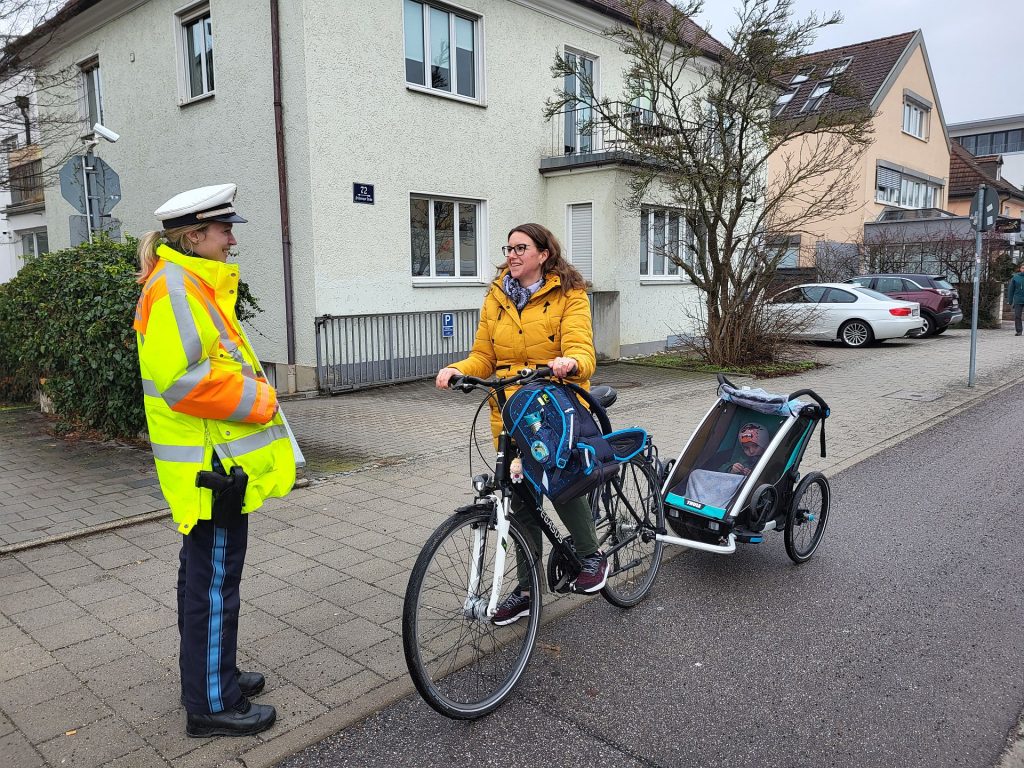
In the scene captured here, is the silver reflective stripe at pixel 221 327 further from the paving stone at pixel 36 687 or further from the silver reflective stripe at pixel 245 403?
the paving stone at pixel 36 687

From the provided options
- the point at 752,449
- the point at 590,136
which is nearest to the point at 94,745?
the point at 752,449

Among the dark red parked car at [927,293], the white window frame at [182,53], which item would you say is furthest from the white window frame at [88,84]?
the dark red parked car at [927,293]

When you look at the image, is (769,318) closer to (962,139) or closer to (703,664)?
(703,664)

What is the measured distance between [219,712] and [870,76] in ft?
112

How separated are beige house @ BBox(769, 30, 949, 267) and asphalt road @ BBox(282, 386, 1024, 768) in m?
23.4

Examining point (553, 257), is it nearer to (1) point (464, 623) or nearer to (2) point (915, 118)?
(1) point (464, 623)

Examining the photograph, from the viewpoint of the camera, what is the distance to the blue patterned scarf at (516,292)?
11.8ft

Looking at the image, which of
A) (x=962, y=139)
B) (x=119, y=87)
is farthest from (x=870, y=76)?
(x=962, y=139)

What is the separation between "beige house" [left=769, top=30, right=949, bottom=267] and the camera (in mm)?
29484

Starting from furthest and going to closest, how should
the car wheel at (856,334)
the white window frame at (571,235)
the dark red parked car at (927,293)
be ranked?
the dark red parked car at (927,293)
the car wheel at (856,334)
the white window frame at (571,235)

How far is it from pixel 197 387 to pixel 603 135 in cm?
1421

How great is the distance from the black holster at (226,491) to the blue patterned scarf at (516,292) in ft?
4.65

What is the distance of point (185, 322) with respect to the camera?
8.74 ft

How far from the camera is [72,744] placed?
2883 millimetres
